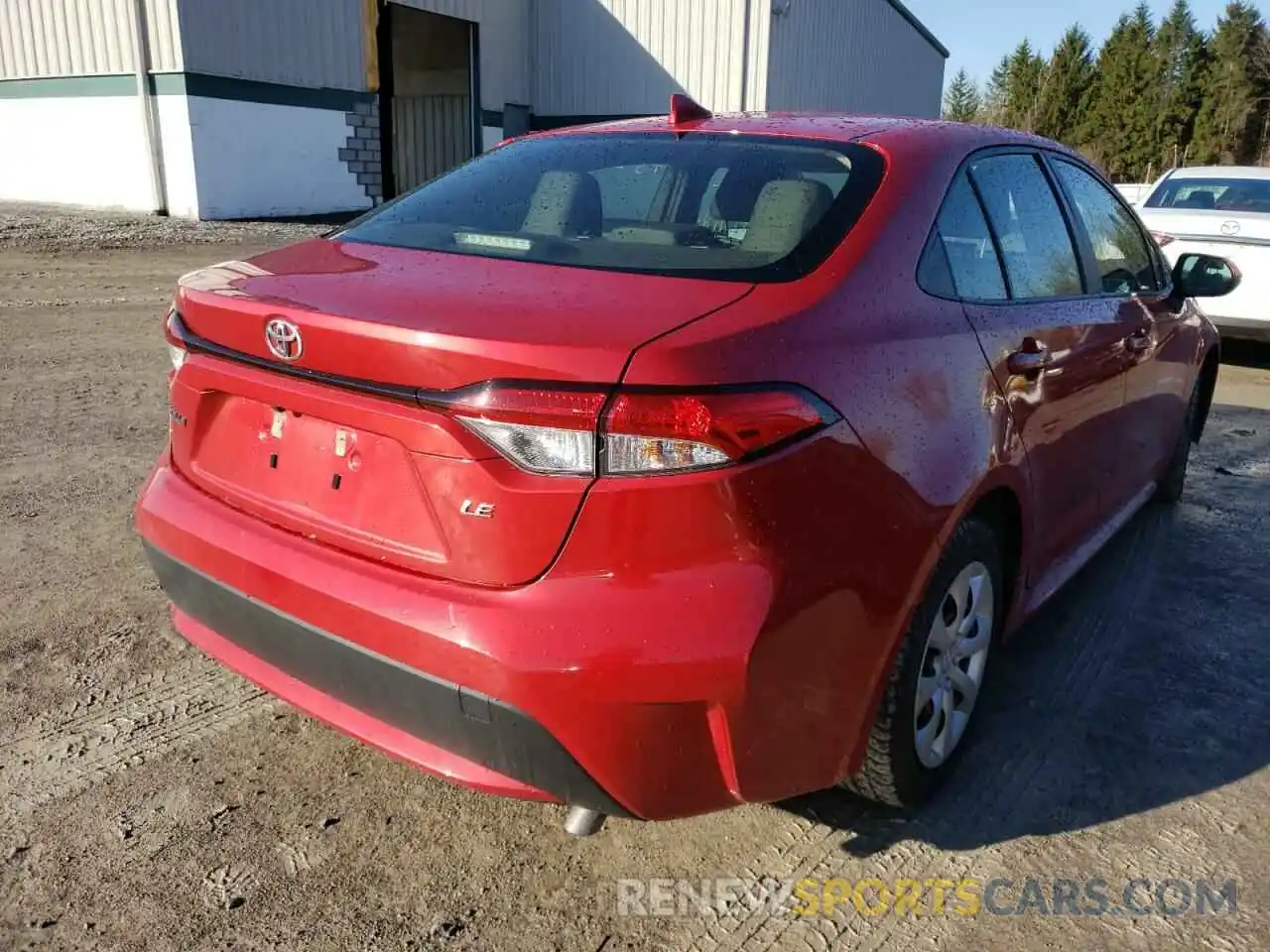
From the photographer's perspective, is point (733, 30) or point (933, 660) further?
point (733, 30)

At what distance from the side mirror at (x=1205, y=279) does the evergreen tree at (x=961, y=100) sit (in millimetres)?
78530

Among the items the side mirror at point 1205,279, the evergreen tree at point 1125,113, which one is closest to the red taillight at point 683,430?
the side mirror at point 1205,279

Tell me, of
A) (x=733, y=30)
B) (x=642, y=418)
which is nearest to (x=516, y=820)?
(x=642, y=418)

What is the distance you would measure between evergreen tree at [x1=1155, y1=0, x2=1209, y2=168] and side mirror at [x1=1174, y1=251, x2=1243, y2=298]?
2496 inches

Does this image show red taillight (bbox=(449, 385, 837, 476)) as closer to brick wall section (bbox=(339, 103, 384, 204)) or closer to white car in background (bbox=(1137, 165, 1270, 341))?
white car in background (bbox=(1137, 165, 1270, 341))

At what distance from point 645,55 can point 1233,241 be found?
17.0 m

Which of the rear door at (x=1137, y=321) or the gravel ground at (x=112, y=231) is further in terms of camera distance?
the gravel ground at (x=112, y=231)

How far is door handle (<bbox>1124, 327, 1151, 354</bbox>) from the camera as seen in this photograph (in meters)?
3.38

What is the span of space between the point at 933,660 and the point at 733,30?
21.0 m

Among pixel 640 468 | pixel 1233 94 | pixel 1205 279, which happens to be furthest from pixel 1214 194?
pixel 1233 94

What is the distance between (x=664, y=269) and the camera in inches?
83.7

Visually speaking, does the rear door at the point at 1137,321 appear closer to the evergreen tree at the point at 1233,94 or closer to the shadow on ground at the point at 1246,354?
the shadow on ground at the point at 1246,354

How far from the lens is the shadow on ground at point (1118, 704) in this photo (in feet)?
8.39

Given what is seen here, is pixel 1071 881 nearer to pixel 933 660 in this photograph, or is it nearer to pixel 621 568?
pixel 933 660
